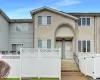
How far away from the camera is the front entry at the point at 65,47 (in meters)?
32.4

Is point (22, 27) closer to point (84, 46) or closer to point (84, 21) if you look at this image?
point (84, 21)

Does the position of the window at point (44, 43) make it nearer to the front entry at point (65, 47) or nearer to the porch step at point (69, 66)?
the front entry at point (65, 47)

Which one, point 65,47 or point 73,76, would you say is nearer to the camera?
point 73,76

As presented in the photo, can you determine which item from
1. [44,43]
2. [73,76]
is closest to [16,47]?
[44,43]

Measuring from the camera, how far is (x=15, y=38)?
109 feet

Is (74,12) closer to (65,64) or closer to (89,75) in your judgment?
(65,64)

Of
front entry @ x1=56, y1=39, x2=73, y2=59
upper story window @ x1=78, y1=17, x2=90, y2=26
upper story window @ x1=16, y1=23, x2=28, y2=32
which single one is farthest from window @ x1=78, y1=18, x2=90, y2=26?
upper story window @ x1=16, y1=23, x2=28, y2=32

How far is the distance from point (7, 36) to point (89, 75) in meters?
16.2

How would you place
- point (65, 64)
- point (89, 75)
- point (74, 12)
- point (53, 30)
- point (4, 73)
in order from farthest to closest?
point (74, 12)
point (53, 30)
point (65, 64)
point (89, 75)
point (4, 73)

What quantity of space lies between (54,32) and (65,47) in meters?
3.23

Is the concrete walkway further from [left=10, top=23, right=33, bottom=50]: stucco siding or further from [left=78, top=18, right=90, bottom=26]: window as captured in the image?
[left=10, top=23, right=33, bottom=50]: stucco siding

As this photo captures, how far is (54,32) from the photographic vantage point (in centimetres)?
3070

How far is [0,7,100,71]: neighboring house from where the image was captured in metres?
30.9

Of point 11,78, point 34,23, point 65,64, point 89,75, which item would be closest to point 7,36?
point 34,23
